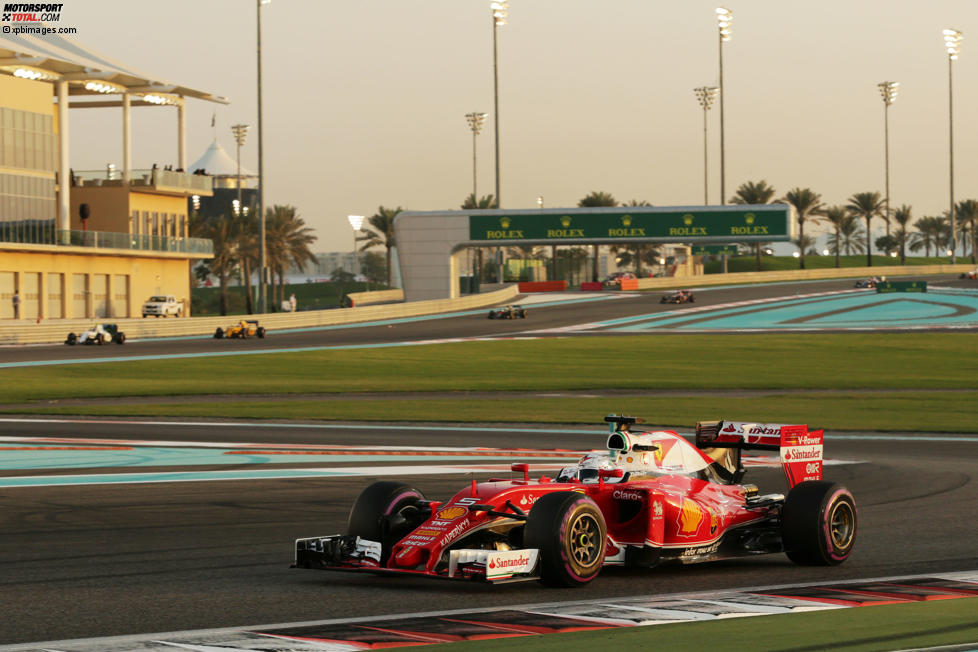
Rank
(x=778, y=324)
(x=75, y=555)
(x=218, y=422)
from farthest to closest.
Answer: (x=778, y=324) → (x=218, y=422) → (x=75, y=555)

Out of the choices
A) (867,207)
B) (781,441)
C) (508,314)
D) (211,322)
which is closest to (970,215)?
(867,207)

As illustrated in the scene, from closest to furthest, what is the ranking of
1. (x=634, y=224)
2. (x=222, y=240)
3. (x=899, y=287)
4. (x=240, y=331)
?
(x=240, y=331), (x=634, y=224), (x=899, y=287), (x=222, y=240)

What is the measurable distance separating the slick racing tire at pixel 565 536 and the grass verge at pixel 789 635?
156 centimetres

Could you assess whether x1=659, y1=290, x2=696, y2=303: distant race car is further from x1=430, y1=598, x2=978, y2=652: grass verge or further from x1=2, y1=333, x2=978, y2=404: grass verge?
x1=430, y1=598, x2=978, y2=652: grass verge

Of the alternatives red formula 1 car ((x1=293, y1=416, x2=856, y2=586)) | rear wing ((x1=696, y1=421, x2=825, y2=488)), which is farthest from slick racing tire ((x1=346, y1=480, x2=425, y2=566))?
rear wing ((x1=696, y1=421, x2=825, y2=488))

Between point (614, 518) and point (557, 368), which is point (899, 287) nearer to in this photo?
point (557, 368)

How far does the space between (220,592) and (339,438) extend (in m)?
16.8

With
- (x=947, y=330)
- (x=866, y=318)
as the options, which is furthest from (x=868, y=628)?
(x=866, y=318)

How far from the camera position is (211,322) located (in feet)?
247

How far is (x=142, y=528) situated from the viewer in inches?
564

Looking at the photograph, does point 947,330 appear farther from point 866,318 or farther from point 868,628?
point 868,628

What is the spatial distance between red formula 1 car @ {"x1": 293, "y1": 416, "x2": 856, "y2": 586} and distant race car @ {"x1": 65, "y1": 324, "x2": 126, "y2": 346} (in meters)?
55.9

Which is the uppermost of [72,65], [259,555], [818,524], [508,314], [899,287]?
[72,65]

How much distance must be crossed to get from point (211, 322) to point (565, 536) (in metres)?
67.0
